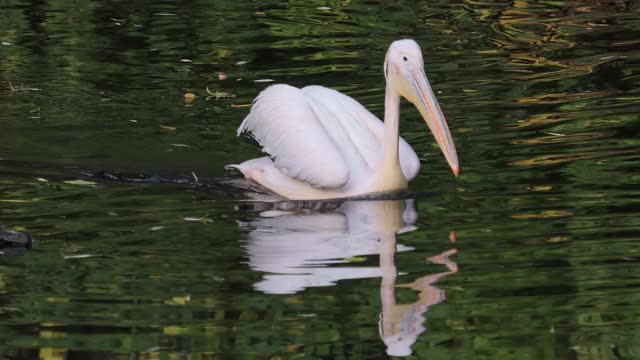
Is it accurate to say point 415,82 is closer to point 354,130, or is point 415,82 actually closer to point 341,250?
point 354,130

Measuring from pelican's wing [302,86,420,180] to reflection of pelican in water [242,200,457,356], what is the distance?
35 centimetres

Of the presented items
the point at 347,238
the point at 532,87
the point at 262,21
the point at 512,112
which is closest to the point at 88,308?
the point at 347,238

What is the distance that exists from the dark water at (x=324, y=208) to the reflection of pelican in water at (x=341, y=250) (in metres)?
0.02

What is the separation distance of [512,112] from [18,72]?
4.35m

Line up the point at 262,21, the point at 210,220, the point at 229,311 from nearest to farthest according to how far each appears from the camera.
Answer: the point at 229,311, the point at 210,220, the point at 262,21

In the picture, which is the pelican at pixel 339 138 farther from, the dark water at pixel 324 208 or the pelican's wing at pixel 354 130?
the dark water at pixel 324 208

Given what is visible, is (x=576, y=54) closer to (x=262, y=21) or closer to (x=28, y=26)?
(x=262, y=21)

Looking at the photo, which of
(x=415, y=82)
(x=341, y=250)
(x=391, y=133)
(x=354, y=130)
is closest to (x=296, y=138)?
(x=354, y=130)

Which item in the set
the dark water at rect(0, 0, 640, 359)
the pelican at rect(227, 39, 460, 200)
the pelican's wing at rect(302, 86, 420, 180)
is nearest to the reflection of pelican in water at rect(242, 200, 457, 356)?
the dark water at rect(0, 0, 640, 359)

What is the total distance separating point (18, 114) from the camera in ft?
34.4

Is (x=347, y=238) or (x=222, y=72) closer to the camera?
(x=347, y=238)

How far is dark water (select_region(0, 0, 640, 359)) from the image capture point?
557 centimetres

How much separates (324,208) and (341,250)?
46.8 inches

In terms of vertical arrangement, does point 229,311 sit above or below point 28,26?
above
